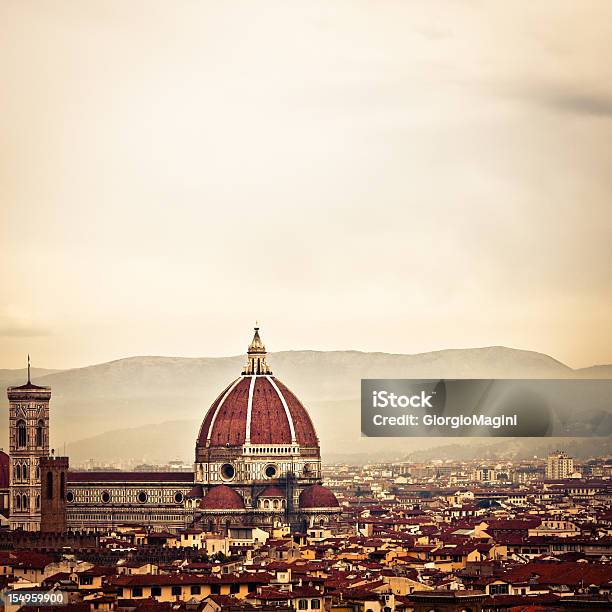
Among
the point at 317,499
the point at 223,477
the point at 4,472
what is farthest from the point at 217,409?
the point at 4,472

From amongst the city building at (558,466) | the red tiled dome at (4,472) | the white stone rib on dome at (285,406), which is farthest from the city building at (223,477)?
the city building at (558,466)

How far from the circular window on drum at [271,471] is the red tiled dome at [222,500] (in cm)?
241

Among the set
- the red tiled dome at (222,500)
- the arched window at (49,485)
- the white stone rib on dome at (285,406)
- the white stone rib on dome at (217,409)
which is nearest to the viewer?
the arched window at (49,485)

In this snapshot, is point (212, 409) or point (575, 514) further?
point (212, 409)

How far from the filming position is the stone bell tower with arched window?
114 m

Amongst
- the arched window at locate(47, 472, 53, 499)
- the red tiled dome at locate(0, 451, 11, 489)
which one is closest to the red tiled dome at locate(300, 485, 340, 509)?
the arched window at locate(47, 472, 53, 499)

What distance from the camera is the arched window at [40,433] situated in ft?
378

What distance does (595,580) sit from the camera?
63.2 meters

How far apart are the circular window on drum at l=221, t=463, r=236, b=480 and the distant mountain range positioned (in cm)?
718

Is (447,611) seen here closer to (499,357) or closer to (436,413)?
(436,413)

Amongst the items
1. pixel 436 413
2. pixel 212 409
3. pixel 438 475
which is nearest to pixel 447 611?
pixel 436 413

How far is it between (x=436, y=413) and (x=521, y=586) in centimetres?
1098

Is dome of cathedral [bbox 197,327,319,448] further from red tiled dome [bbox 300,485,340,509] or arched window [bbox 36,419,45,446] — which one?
arched window [bbox 36,419,45,446]

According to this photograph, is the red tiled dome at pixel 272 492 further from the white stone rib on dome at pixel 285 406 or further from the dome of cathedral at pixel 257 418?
the white stone rib on dome at pixel 285 406
